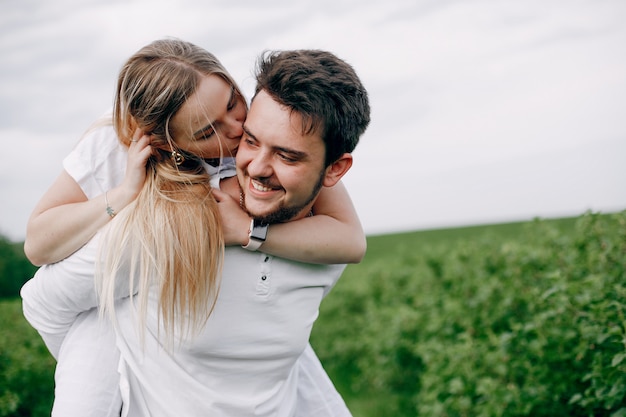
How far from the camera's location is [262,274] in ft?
8.95

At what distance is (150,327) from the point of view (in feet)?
8.89

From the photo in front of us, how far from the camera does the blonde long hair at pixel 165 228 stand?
2.49 meters

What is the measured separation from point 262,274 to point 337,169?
55 cm

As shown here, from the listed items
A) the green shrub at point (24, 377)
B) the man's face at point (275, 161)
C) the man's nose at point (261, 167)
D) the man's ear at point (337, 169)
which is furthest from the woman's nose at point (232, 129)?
the green shrub at point (24, 377)

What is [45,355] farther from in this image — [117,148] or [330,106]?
[330,106]

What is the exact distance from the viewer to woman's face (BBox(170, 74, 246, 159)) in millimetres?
2803

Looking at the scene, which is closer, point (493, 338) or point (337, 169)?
point (337, 169)

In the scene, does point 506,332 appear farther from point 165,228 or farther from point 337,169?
point 165,228

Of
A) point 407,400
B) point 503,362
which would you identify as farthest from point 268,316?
point 407,400

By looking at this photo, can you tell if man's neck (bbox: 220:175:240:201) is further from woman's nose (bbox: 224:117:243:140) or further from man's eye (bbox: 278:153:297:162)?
man's eye (bbox: 278:153:297:162)

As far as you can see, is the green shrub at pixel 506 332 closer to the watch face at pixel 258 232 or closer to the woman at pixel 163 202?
the woman at pixel 163 202

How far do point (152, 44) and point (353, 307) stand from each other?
7.76 meters

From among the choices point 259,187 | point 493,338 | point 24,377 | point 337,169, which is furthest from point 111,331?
point 493,338

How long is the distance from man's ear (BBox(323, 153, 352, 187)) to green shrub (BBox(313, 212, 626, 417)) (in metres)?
1.45
